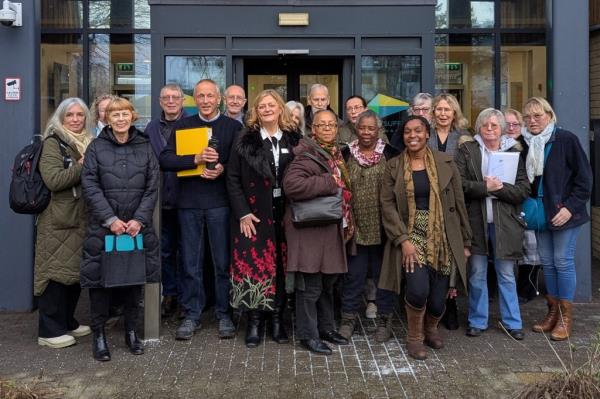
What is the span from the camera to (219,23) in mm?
7340

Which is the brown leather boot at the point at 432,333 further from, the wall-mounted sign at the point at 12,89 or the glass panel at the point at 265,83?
the wall-mounted sign at the point at 12,89

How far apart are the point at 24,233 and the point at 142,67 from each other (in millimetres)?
3030

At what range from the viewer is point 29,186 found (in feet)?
16.5

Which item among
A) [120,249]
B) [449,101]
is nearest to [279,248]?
[120,249]

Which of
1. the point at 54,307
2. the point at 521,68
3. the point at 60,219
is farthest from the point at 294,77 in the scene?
the point at 54,307

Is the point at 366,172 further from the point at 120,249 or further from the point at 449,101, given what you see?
the point at 120,249

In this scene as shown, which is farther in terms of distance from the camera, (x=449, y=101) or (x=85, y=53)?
(x=85, y=53)

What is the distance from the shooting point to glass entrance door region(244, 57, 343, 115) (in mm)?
8109

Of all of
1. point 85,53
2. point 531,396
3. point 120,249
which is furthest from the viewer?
point 85,53

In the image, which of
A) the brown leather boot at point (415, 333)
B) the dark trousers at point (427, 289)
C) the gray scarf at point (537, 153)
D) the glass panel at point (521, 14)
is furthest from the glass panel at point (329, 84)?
the brown leather boot at point (415, 333)

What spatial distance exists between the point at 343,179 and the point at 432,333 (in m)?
1.43

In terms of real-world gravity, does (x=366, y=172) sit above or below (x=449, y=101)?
below

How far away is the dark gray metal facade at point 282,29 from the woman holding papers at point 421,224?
2658mm

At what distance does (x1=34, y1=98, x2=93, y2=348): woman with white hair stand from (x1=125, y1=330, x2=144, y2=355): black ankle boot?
20.2 inches
